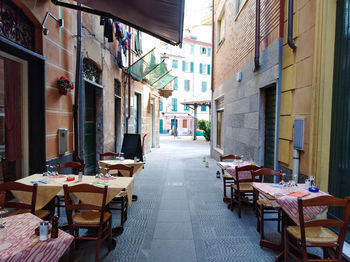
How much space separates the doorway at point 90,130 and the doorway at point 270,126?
4.51 metres

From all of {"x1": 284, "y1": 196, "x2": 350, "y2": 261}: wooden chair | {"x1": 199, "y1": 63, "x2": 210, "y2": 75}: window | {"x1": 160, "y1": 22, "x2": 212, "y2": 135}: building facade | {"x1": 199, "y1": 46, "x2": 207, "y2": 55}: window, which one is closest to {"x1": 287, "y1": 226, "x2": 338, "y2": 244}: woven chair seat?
{"x1": 284, "y1": 196, "x2": 350, "y2": 261}: wooden chair

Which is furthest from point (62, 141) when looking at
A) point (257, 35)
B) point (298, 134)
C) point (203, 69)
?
point (203, 69)

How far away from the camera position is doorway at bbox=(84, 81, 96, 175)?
21.9 feet

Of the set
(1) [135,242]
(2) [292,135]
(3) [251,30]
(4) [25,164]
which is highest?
(3) [251,30]

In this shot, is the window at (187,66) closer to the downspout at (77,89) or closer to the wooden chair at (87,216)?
the downspout at (77,89)

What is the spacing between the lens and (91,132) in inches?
277

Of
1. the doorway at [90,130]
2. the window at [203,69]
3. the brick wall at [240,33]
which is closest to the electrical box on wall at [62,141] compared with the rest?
the doorway at [90,130]

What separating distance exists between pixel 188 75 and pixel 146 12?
2785cm

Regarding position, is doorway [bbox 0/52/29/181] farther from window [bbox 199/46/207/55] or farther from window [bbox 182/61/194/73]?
window [bbox 199/46/207/55]

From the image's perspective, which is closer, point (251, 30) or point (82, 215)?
point (82, 215)

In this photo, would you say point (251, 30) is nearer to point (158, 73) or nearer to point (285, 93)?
point (285, 93)

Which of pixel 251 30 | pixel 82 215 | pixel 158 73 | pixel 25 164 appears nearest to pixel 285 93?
pixel 251 30

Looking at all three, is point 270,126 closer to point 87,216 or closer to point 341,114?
point 341,114

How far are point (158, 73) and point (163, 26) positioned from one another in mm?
7232
